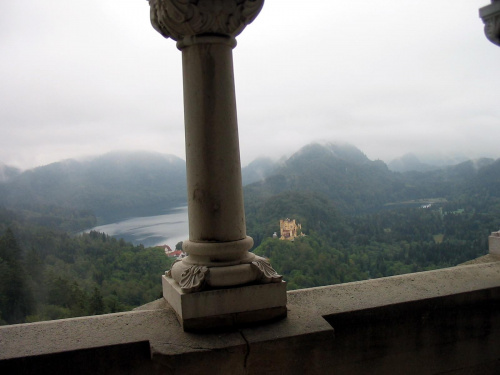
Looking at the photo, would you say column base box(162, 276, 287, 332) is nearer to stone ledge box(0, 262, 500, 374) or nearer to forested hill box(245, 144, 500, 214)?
stone ledge box(0, 262, 500, 374)

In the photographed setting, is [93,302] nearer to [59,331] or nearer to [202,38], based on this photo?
[59,331]

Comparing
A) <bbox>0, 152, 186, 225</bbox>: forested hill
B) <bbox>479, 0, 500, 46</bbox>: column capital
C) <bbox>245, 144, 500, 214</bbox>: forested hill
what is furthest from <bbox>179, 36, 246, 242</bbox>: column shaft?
<bbox>245, 144, 500, 214</bbox>: forested hill

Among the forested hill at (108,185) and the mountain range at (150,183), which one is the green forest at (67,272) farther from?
the mountain range at (150,183)

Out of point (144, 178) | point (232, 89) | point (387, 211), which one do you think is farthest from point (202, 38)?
point (387, 211)

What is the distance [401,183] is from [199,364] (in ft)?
41.5

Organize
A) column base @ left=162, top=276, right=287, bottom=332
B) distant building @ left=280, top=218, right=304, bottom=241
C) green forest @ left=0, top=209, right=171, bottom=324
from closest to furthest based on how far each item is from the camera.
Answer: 1. column base @ left=162, top=276, right=287, bottom=332
2. green forest @ left=0, top=209, right=171, bottom=324
3. distant building @ left=280, top=218, right=304, bottom=241

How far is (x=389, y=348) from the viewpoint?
332cm

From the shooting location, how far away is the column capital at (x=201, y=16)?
292 centimetres

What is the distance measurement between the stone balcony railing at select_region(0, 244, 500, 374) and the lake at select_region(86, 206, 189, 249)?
201 centimetres

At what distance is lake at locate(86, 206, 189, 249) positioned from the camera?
549 centimetres

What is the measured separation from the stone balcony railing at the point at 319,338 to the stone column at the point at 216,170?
9.5 inches

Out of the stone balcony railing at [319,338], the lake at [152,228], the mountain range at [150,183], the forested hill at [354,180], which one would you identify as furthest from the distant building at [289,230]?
the stone balcony railing at [319,338]

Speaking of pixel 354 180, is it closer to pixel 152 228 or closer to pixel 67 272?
pixel 152 228


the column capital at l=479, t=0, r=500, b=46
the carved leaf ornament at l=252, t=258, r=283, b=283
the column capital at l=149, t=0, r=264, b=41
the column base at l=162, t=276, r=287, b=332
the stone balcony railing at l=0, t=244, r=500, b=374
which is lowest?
the stone balcony railing at l=0, t=244, r=500, b=374
